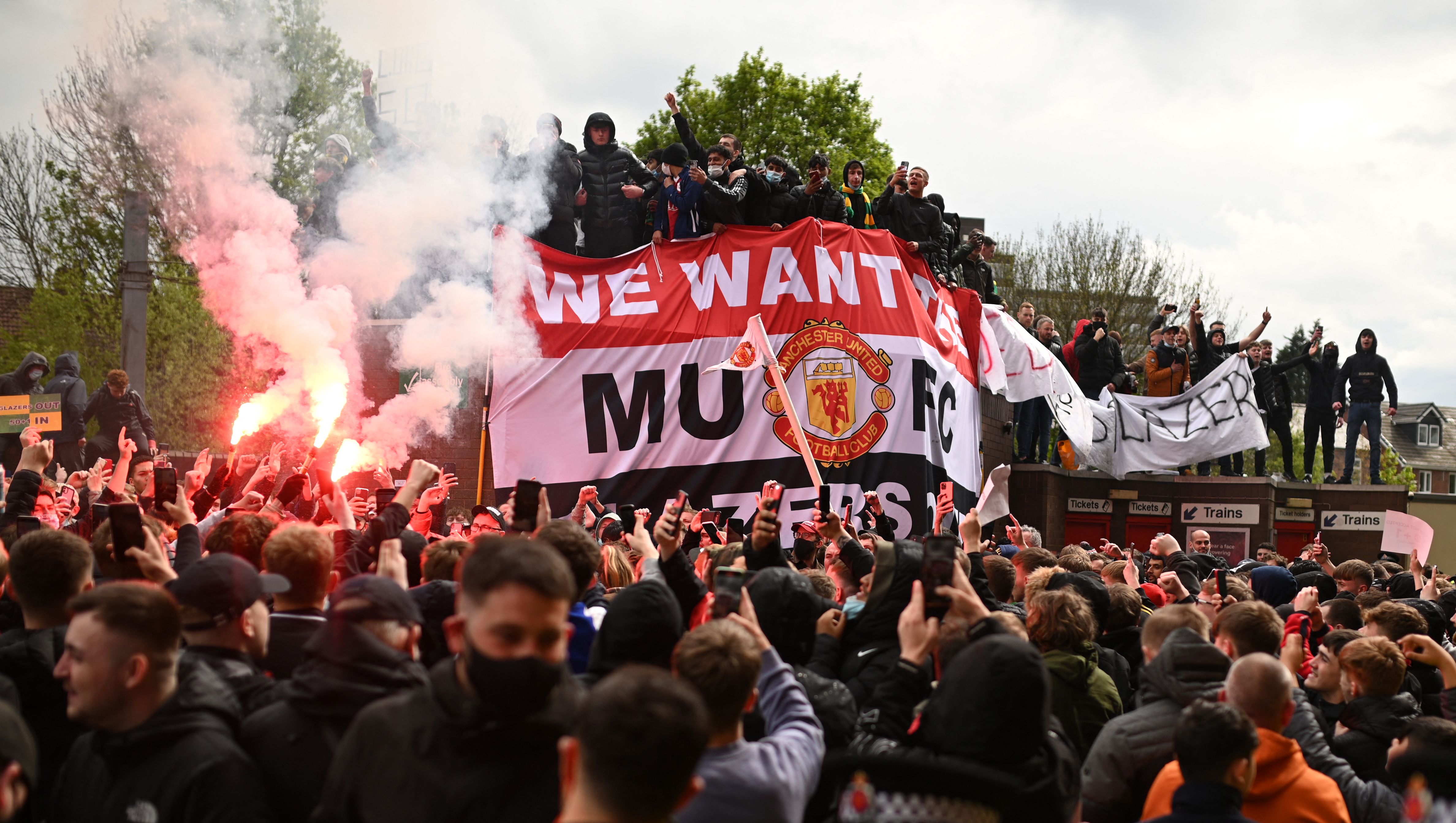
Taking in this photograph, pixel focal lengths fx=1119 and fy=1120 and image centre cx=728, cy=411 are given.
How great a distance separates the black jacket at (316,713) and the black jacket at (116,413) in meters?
9.41

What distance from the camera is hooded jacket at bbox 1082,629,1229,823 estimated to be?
3.79m

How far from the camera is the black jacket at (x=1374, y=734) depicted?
Result: 422cm

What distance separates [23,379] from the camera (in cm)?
1167

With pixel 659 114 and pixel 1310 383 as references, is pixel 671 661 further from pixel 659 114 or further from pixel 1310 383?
pixel 659 114

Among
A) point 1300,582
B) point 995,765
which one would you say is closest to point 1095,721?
point 995,765

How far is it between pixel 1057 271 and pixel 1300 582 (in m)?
31.8

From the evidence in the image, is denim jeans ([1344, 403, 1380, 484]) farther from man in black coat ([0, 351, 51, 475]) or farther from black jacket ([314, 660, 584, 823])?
black jacket ([314, 660, 584, 823])

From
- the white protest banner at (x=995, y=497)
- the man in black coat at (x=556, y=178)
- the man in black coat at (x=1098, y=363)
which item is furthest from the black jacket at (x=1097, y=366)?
the man in black coat at (x=556, y=178)

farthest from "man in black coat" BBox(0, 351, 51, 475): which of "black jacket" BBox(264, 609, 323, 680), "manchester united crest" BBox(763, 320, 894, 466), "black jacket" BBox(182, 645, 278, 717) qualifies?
"black jacket" BBox(182, 645, 278, 717)

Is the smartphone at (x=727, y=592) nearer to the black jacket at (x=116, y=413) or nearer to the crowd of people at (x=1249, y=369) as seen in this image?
the black jacket at (x=116, y=413)

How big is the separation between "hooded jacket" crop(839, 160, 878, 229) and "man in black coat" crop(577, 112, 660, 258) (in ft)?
7.87

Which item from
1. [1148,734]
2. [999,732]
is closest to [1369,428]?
[1148,734]

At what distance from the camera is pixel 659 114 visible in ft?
107

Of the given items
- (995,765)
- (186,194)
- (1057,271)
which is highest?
(1057,271)
